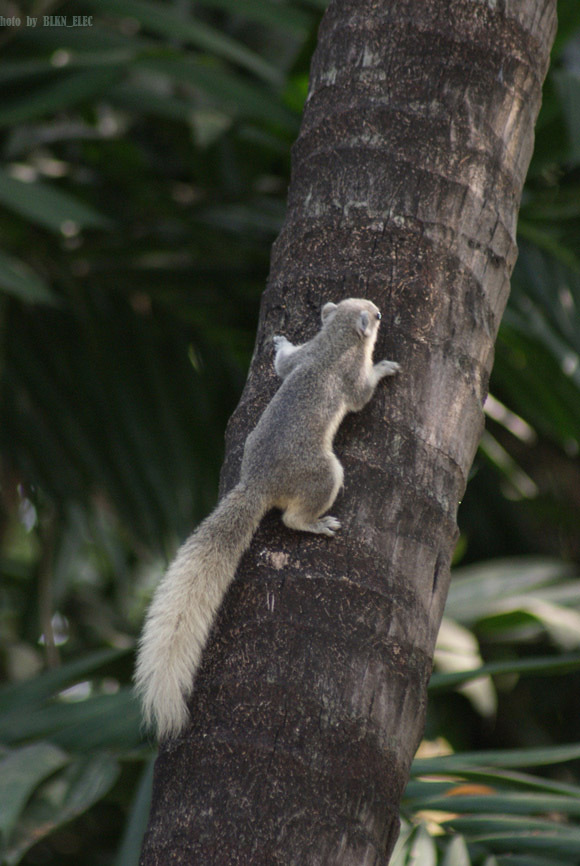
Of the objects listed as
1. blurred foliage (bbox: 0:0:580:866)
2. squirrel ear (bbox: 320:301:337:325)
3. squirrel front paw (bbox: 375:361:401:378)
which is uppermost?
squirrel ear (bbox: 320:301:337:325)

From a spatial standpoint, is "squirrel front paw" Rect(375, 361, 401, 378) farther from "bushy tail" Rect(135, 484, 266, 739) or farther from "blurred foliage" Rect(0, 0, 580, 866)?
"blurred foliage" Rect(0, 0, 580, 866)

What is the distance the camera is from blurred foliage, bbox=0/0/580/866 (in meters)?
3.81

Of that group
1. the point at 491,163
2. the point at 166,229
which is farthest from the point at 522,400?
the point at 491,163

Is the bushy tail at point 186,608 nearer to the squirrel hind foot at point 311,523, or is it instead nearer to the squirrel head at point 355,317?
the squirrel hind foot at point 311,523

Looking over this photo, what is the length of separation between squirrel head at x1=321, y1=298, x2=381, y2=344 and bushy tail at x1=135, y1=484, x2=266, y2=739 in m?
0.43

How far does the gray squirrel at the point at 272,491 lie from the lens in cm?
168

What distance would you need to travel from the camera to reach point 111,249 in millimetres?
4523

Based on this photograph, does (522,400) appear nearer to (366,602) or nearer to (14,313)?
(14,313)

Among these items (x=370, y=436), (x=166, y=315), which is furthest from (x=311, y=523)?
(x=166, y=315)

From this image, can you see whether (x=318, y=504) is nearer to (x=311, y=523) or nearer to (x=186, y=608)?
(x=311, y=523)

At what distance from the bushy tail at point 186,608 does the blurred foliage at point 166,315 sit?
4.76 ft

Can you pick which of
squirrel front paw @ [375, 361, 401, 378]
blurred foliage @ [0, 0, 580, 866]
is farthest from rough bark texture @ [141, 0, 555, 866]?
blurred foliage @ [0, 0, 580, 866]

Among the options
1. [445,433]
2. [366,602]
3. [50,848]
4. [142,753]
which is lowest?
[50,848]

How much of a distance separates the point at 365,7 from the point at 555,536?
4.56 metres
